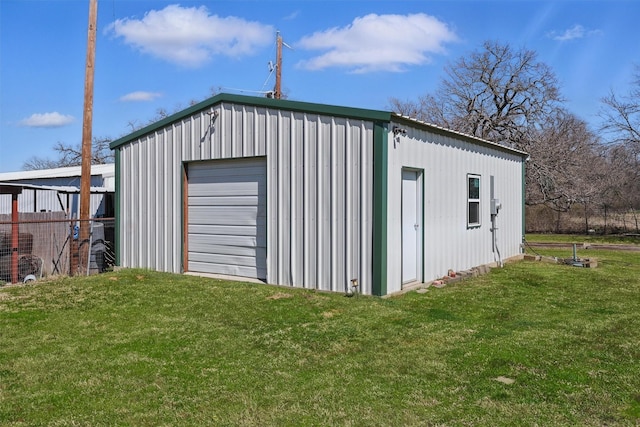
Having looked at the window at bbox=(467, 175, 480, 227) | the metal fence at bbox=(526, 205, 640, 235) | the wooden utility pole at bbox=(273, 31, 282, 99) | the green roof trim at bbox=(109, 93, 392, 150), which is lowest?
the metal fence at bbox=(526, 205, 640, 235)

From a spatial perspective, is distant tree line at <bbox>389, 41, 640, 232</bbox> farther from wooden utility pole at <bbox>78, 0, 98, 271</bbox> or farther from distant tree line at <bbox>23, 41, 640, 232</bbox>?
wooden utility pole at <bbox>78, 0, 98, 271</bbox>

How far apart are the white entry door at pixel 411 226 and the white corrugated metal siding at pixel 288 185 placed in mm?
979

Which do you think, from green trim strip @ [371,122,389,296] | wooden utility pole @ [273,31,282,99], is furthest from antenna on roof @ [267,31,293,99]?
green trim strip @ [371,122,389,296]

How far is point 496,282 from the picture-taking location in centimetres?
927

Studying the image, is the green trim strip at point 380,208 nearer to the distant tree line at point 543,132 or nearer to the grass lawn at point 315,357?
the grass lawn at point 315,357

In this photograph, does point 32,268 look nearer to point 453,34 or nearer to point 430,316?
point 430,316

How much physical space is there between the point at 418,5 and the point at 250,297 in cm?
759

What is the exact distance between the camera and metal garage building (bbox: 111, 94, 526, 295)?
7711 millimetres

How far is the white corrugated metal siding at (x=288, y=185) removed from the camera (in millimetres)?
7750

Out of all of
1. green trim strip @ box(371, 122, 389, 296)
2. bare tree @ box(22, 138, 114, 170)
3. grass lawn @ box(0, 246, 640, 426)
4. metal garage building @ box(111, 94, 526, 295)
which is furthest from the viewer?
bare tree @ box(22, 138, 114, 170)

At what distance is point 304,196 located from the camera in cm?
835

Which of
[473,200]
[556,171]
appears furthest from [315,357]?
[556,171]

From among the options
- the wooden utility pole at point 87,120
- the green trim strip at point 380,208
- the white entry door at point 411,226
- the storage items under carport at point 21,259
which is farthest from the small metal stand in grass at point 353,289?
the storage items under carport at point 21,259

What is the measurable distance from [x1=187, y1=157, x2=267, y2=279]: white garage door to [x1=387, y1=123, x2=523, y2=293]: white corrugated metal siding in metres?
2.45
